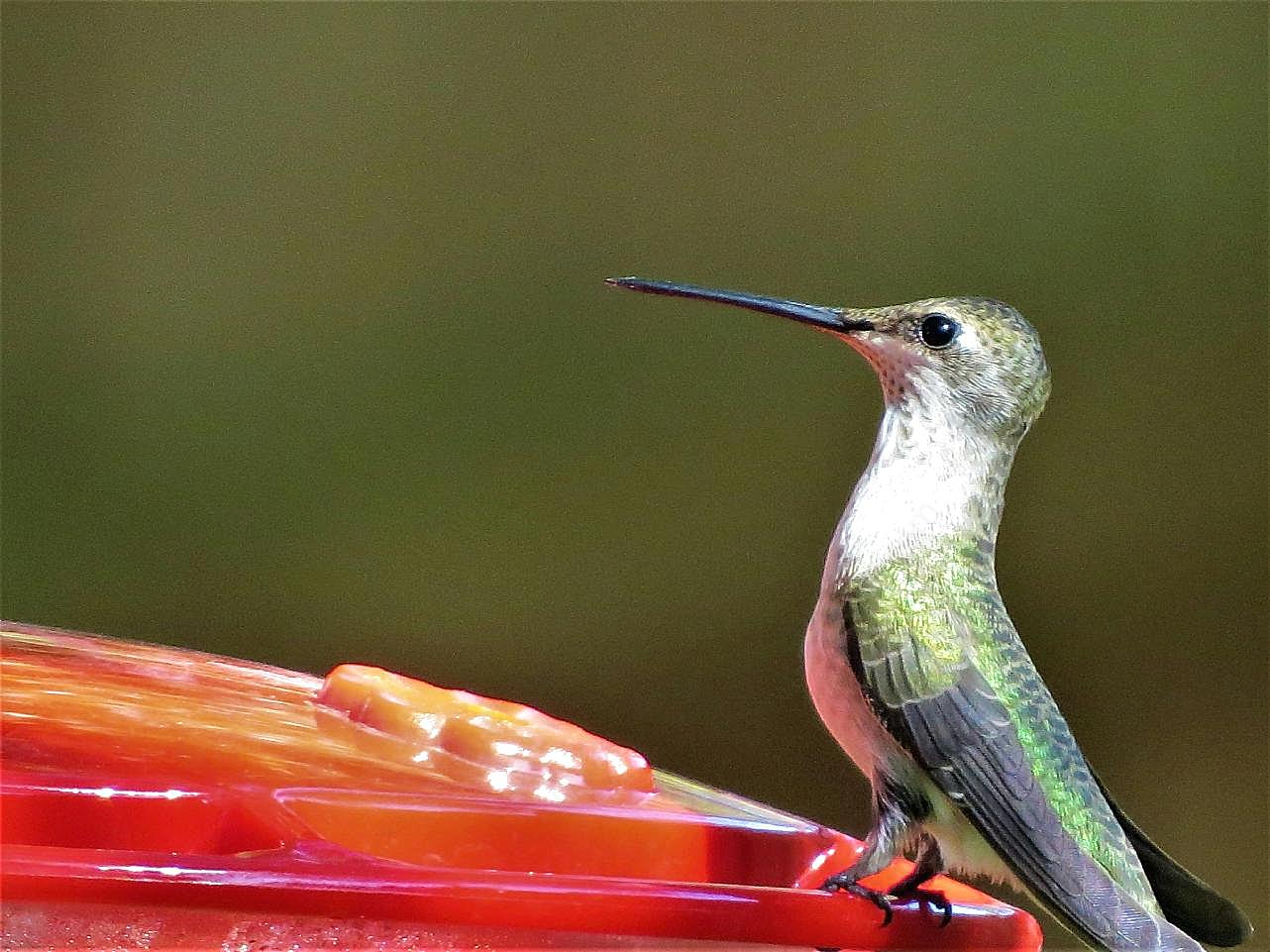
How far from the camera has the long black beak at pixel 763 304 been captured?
1219 millimetres

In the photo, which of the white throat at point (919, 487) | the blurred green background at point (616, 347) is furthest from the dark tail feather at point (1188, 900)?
the blurred green background at point (616, 347)

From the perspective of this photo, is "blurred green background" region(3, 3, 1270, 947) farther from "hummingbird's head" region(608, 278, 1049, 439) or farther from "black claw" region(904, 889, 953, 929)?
"black claw" region(904, 889, 953, 929)

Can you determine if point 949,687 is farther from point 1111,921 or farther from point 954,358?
point 954,358

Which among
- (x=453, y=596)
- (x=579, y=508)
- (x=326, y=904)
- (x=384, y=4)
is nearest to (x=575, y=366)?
(x=579, y=508)

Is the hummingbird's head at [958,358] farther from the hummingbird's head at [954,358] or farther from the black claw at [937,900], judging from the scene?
the black claw at [937,900]

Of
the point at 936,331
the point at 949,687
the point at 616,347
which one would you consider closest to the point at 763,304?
the point at 936,331

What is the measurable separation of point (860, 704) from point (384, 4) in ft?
Answer: 9.32

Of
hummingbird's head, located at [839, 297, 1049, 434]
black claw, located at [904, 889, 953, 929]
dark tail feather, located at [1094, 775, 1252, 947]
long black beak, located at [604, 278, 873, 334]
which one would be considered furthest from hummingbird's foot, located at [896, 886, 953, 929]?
hummingbird's head, located at [839, 297, 1049, 434]

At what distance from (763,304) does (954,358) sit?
255 mm

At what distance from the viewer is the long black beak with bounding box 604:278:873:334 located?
48.0 inches

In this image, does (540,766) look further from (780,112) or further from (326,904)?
(780,112)

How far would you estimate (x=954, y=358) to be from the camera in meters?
1.45

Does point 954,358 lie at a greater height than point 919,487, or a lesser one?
greater

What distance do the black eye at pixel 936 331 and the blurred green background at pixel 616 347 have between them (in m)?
2.09
